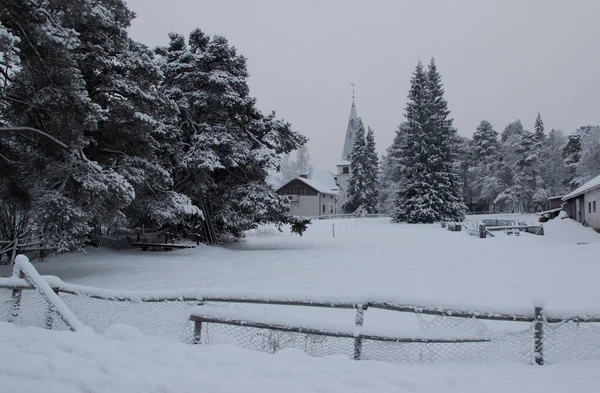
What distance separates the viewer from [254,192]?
21.8m

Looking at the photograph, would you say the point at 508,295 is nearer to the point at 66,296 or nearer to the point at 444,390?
the point at 444,390

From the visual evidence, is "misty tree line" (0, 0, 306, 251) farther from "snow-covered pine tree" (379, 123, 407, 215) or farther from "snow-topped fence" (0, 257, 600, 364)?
"snow-covered pine tree" (379, 123, 407, 215)

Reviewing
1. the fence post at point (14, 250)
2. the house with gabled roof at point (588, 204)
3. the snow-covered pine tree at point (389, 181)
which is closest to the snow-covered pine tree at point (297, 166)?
the snow-covered pine tree at point (389, 181)

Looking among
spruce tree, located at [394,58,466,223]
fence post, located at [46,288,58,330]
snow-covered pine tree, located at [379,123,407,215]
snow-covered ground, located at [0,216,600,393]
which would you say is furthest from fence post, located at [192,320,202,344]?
snow-covered pine tree, located at [379,123,407,215]

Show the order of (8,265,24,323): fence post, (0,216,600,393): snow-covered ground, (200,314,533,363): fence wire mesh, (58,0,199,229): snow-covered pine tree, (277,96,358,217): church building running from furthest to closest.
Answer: (277,96,358,217): church building < (58,0,199,229): snow-covered pine tree < (8,265,24,323): fence post < (200,314,533,363): fence wire mesh < (0,216,600,393): snow-covered ground

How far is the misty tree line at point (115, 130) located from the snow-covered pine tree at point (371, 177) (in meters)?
38.7

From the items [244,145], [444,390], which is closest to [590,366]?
[444,390]

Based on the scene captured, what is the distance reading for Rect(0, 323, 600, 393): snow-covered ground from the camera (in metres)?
4.29

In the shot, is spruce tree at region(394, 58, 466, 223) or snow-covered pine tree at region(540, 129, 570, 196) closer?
spruce tree at region(394, 58, 466, 223)

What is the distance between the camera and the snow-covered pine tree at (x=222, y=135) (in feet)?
70.4

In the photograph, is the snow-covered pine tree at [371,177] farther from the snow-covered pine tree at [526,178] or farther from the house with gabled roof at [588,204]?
the house with gabled roof at [588,204]

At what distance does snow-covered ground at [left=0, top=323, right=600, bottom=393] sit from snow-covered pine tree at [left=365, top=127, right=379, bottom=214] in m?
56.7

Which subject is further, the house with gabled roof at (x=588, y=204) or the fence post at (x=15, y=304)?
the house with gabled roof at (x=588, y=204)

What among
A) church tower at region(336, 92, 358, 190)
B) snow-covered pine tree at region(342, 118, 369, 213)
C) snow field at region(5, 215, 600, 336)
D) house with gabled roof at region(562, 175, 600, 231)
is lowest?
snow field at region(5, 215, 600, 336)
